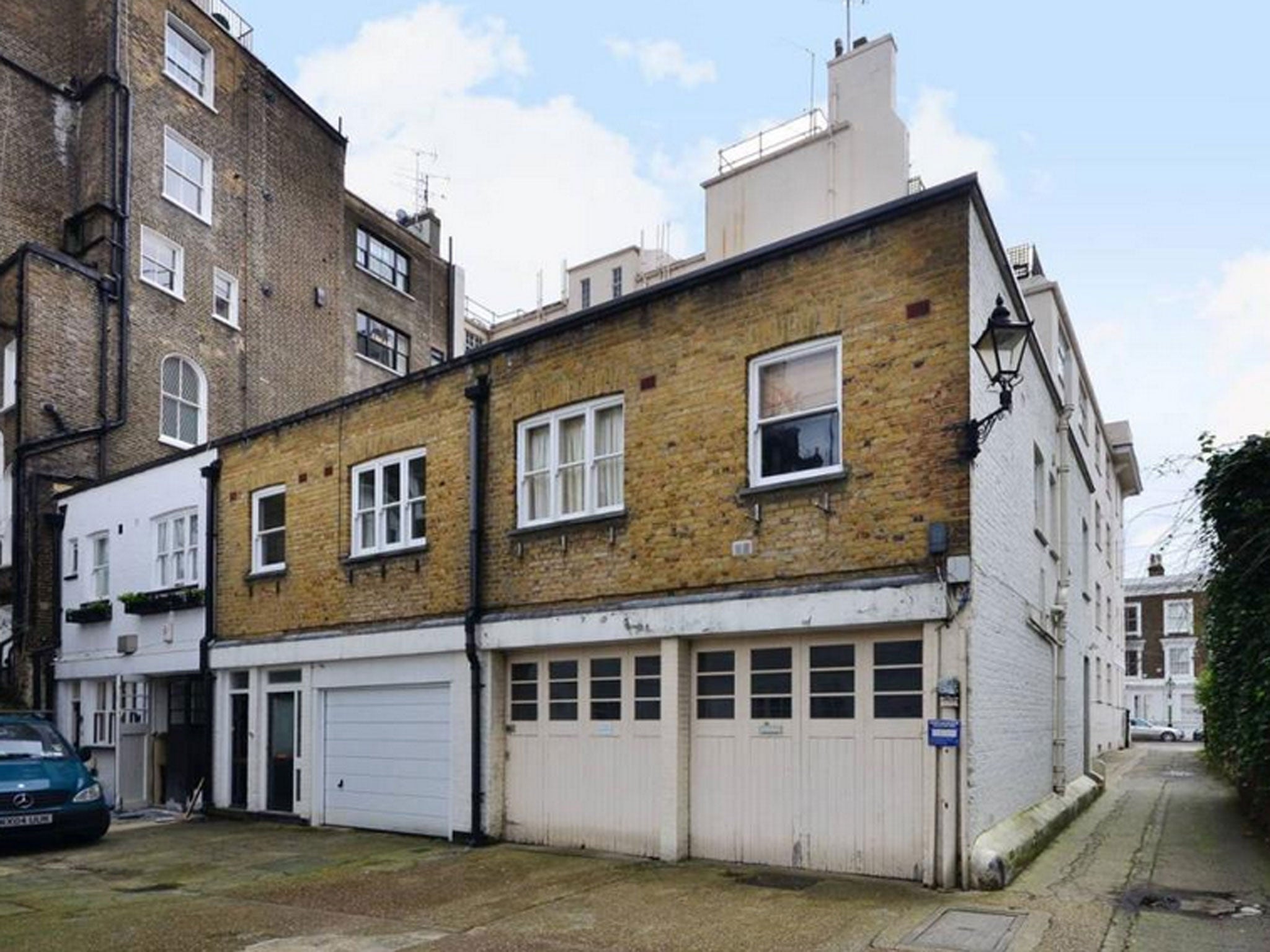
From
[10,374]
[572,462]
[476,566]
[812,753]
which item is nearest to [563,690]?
[476,566]

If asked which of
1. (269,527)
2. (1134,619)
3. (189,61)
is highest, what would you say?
(189,61)

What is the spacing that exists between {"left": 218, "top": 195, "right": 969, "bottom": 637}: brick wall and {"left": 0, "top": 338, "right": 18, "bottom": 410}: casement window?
949 centimetres

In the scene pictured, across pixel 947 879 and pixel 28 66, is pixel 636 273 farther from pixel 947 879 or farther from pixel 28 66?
pixel 947 879

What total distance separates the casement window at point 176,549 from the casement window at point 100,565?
1661 mm

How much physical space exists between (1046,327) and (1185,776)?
29.9 feet

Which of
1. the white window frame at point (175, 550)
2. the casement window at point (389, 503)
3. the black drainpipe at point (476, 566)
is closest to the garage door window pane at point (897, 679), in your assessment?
the black drainpipe at point (476, 566)

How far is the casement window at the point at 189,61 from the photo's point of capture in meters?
24.4

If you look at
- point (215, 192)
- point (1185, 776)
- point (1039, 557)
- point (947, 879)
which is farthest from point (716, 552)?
point (215, 192)

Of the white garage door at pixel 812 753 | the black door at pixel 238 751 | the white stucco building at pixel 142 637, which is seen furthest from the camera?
the white stucco building at pixel 142 637

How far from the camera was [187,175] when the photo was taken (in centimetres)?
2442

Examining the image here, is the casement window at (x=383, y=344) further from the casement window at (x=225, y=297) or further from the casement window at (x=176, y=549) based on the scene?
the casement window at (x=176, y=549)

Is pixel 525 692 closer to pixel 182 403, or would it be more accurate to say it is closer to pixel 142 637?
pixel 142 637

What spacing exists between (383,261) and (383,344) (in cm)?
263

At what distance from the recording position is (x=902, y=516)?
931cm
